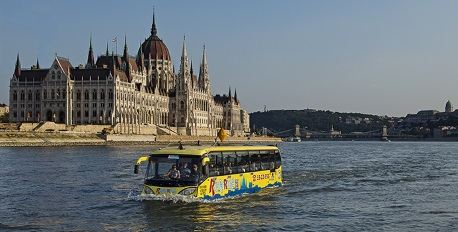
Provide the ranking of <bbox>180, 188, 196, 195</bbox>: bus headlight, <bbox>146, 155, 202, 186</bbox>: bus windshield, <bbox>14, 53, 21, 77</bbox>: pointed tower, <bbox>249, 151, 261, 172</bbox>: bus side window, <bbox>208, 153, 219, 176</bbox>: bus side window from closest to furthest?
1. <bbox>180, 188, 196, 195</bbox>: bus headlight
2. <bbox>146, 155, 202, 186</bbox>: bus windshield
3. <bbox>208, 153, 219, 176</bbox>: bus side window
4. <bbox>249, 151, 261, 172</bbox>: bus side window
5. <bbox>14, 53, 21, 77</bbox>: pointed tower

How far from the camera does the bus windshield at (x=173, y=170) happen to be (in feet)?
95.7

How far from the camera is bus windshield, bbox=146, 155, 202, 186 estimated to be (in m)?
29.2

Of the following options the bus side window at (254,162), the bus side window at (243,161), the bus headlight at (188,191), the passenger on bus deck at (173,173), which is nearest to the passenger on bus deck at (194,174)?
the bus headlight at (188,191)

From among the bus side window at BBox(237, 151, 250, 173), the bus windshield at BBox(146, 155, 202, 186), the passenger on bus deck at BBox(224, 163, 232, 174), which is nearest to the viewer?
the bus windshield at BBox(146, 155, 202, 186)

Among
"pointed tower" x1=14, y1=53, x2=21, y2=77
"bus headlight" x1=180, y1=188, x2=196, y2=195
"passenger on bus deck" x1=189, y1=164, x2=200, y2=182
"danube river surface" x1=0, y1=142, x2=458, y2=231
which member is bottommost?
Result: "danube river surface" x1=0, y1=142, x2=458, y2=231

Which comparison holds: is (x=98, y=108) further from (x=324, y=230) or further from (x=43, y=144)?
(x=324, y=230)

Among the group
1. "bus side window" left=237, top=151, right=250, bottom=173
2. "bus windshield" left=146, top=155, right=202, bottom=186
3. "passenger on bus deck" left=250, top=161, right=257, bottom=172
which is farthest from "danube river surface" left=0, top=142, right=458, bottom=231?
"bus side window" left=237, top=151, right=250, bottom=173

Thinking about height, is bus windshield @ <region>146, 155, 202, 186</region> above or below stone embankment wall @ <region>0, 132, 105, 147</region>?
below

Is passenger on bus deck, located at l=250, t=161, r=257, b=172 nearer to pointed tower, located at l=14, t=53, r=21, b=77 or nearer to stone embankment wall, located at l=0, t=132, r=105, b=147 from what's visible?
stone embankment wall, located at l=0, t=132, r=105, b=147

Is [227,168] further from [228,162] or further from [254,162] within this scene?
[254,162]

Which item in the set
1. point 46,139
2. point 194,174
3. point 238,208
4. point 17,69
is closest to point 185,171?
point 194,174

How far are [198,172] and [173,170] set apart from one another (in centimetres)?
123

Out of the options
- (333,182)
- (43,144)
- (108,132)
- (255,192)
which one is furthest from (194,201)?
(108,132)

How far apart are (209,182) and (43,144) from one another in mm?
93155
